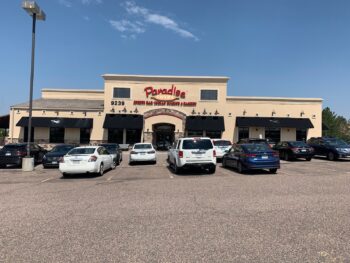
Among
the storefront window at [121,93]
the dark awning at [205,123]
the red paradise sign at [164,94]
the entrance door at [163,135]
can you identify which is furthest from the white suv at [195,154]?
the storefront window at [121,93]

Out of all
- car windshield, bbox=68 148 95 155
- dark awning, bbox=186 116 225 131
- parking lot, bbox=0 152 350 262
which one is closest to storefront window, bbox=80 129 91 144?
dark awning, bbox=186 116 225 131

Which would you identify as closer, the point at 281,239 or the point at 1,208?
the point at 281,239

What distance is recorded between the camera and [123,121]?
A: 115ft

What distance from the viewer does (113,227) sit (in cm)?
588

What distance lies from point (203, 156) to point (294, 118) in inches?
1007

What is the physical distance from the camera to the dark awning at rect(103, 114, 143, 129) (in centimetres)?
3462

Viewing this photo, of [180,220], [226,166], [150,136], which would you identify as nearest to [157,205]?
[180,220]

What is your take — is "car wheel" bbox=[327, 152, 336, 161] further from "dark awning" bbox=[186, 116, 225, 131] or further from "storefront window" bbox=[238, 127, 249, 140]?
"storefront window" bbox=[238, 127, 249, 140]

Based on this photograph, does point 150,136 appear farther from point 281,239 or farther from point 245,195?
point 281,239

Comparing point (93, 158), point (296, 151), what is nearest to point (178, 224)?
point (93, 158)

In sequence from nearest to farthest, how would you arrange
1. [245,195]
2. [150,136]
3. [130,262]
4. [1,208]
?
[130,262], [1,208], [245,195], [150,136]

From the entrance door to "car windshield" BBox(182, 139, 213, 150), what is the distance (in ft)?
71.0

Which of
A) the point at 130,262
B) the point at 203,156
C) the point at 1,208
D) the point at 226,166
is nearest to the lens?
the point at 130,262

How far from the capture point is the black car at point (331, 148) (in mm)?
21016
